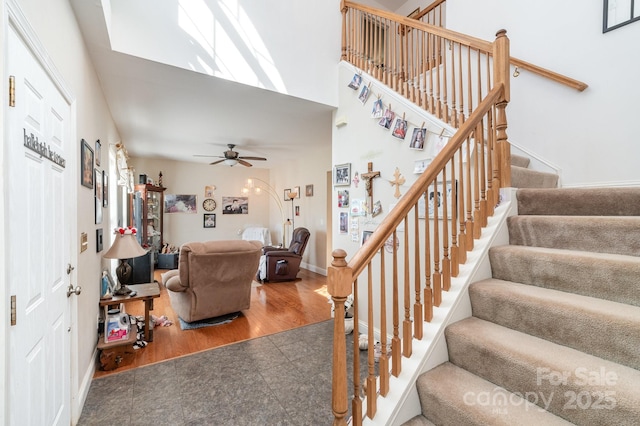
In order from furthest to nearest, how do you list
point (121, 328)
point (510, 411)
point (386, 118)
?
point (386, 118), point (121, 328), point (510, 411)

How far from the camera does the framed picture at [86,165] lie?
6.11 feet

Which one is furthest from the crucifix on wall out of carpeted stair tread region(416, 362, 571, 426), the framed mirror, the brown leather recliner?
the brown leather recliner

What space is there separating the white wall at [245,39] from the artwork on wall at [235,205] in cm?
496

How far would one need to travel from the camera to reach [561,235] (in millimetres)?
1548

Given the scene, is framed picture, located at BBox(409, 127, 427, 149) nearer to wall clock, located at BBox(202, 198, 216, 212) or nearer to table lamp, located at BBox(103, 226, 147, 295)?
table lamp, located at BBox(103, 226, 147, 295)

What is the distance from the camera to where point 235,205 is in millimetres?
7512

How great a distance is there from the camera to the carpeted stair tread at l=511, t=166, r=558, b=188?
2055 millimetres

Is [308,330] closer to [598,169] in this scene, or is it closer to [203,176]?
[598,169]

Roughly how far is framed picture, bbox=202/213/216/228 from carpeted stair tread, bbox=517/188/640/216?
6.77 meters

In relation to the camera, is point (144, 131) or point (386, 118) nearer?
point (386, 118)

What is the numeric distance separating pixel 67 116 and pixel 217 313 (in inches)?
94.9

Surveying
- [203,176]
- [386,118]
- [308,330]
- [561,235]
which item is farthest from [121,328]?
[203,176]

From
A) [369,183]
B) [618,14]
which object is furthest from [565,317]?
[618,14]

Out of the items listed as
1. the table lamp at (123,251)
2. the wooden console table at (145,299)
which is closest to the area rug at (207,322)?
the wooden console table at (145,299)
